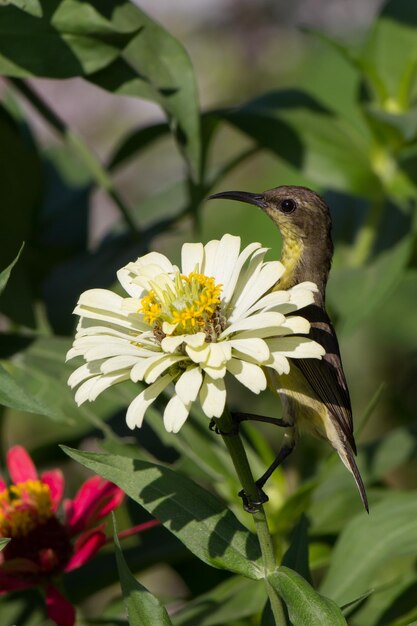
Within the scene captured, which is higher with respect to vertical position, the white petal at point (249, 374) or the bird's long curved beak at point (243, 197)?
the white petal at point (249, 374)

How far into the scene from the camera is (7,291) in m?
1.64

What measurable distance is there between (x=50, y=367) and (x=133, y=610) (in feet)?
1.80

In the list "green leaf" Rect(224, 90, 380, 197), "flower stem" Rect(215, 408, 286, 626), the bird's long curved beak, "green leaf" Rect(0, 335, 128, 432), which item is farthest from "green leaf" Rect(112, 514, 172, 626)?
"green leaf" Rect(224, 90, 380, 197)

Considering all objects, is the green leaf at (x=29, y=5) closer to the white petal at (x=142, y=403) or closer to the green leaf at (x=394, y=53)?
the white petal at (x=142, y=403)

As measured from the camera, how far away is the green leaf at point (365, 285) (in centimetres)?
180

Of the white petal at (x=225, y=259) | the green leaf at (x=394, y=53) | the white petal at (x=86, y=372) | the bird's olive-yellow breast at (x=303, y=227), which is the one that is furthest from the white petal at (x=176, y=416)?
the green leaf at (x=394, y=53)

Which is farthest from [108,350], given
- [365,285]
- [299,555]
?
[365,285]

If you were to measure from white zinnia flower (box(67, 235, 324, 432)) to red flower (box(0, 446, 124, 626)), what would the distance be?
0.29 metres

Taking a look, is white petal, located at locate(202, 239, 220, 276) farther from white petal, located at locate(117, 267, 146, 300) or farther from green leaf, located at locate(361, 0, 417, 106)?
green leaf, located at locate(361, 0, 417, 106)

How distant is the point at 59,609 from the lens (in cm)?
119

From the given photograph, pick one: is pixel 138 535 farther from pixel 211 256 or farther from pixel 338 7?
pixel 338 7

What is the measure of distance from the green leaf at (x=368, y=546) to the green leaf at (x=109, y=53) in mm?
574

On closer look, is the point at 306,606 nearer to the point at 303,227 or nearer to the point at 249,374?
the point at 249,374

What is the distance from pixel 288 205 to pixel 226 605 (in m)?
0.62
